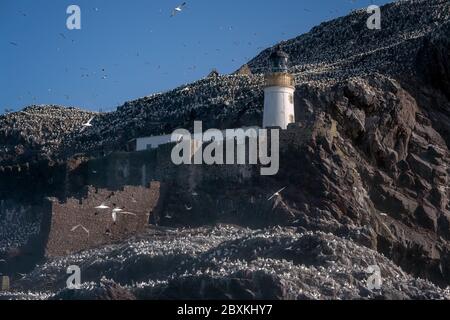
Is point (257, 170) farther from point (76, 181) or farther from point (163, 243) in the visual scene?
point (76, 181)

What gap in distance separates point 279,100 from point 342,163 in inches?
168

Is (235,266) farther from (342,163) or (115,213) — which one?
(342,163)

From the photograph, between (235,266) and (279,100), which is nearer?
(235,266)

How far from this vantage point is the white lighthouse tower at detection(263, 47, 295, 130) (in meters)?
40.7

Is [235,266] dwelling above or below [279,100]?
below

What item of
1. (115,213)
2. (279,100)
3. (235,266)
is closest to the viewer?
(235,266)

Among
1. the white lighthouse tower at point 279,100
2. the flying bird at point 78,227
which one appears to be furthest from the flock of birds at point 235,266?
the white lighthouse tower at point 279,100

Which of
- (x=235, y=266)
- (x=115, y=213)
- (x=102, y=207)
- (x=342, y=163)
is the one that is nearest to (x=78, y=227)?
(x=102, y=207)

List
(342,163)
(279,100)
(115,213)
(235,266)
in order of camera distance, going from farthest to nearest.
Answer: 1. (279,100)
2. (342,163)
3. (115,213)
4. (235,266)

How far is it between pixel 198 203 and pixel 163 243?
4590 mm

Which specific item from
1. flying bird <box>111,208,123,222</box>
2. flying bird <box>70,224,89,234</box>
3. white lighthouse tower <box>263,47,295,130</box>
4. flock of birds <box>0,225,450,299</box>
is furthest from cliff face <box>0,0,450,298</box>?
flying bird <box>70,224,89,234</box>

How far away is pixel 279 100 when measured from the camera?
4103cm

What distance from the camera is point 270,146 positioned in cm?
3803

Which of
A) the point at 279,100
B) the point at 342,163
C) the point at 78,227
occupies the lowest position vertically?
the point at 78,227
